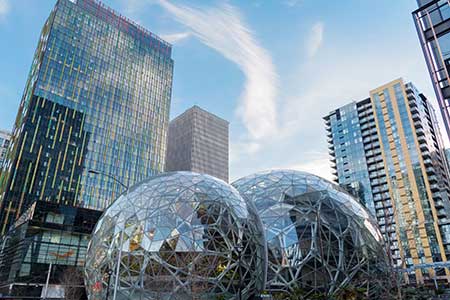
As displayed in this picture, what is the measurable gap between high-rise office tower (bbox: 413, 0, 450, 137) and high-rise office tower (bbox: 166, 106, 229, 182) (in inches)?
5125

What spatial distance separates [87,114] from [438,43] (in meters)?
92.5

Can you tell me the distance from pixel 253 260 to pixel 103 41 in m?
107

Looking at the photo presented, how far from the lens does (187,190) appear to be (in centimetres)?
2119

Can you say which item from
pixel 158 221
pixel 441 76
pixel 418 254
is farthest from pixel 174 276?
pixel 418 254

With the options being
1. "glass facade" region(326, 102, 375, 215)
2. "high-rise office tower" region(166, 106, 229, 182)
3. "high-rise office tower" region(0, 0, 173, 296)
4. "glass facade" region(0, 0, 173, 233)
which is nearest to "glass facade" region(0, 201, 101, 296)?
"high-rise office tower" region(0, 0, 173, 296)

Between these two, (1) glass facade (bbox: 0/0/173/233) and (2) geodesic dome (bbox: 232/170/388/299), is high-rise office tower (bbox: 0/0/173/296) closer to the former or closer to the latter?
(1) glass facade (bbox: 0/0/173/233)

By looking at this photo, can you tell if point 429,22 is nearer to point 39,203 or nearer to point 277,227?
point 277,227

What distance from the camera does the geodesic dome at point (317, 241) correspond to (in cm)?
2017

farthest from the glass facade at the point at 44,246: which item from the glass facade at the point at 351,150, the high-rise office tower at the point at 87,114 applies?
the glass facade at the point at 351,150

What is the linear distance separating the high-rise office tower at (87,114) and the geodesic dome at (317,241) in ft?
165

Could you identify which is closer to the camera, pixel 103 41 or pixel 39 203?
pixel 39 203

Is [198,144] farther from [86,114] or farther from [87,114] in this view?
[86,114]

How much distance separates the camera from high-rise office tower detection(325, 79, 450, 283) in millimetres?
78188

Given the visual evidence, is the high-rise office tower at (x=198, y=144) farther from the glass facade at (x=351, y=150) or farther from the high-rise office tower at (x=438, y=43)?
the high-rise office tower at (x=438, y=43)
